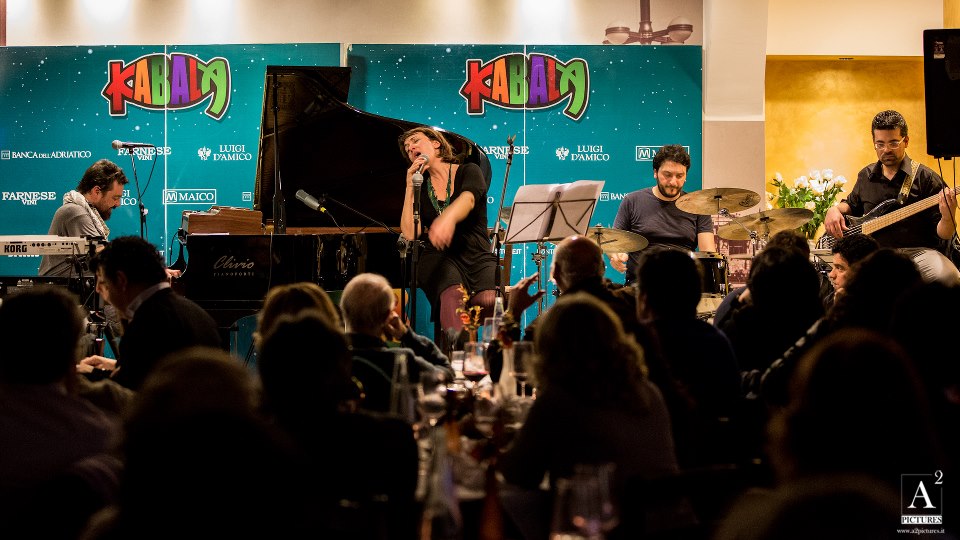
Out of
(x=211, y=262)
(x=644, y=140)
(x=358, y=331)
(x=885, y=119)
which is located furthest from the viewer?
(x=644, y=140)

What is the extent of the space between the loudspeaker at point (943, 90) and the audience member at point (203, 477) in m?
5.54

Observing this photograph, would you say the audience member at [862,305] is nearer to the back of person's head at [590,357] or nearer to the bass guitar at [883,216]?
the back of person's head at [590,357]

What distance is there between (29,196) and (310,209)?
420 cm

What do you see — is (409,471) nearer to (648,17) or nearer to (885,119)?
(885,119)

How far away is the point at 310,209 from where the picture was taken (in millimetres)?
7008

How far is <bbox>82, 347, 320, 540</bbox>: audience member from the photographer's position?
1.38 metres

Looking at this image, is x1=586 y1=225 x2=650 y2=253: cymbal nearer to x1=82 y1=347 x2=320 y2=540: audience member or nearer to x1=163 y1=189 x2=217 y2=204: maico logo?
x1=163 y1=189 x2=217 y2=204: maico logo

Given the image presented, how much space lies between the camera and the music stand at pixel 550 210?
6.69m

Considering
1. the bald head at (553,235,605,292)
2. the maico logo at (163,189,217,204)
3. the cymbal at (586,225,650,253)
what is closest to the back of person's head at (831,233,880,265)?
the bald head at (553,235,605,292)

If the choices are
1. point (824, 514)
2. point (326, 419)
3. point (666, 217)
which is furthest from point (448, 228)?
point (824, 514)

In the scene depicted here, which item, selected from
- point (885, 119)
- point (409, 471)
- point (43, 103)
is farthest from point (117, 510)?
point (43, 103)

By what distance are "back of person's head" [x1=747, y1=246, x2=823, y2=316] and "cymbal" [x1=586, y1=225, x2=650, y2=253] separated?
134 inches

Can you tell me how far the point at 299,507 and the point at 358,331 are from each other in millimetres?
2288

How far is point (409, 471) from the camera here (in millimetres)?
2502
